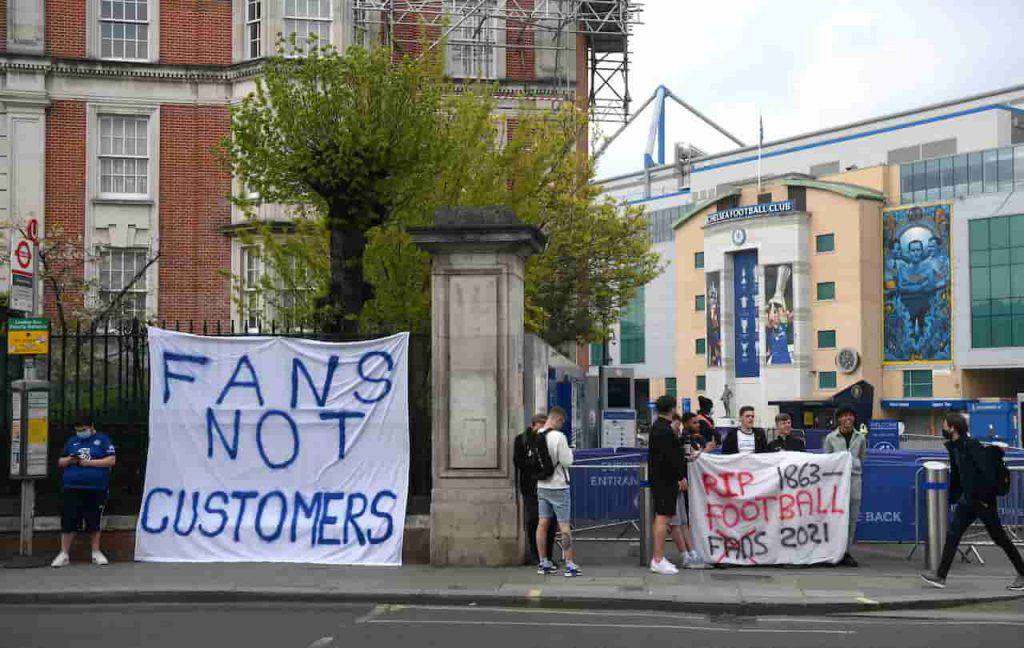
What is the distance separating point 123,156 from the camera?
33.3m

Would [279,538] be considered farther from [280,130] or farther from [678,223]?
[678,223]

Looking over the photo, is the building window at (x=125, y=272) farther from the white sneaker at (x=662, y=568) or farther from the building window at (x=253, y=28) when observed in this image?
the white sneaker at (x=662, y=568)

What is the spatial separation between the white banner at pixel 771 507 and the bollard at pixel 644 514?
1.78 ft

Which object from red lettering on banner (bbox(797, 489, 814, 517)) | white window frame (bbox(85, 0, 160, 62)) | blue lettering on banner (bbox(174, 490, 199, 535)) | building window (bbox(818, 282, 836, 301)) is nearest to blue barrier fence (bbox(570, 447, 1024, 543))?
red lettering on banner (bbox(797, 489, 814, 517))

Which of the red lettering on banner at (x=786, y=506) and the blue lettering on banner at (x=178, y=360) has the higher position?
the blue lettering on banner at (x=178, y=360)

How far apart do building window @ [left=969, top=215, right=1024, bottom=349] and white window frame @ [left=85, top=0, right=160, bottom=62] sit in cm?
5390

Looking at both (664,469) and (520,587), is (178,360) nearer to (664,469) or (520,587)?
(520,587)

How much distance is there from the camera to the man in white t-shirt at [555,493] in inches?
506

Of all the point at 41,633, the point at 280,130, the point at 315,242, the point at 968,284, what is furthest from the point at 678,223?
the point at 41,633

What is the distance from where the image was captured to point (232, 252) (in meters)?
33.8

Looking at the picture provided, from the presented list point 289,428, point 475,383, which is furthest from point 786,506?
point 289,428

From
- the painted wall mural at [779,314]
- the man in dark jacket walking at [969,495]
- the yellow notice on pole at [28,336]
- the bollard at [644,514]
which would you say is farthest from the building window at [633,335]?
the man in dark jacket walking at [969,495]

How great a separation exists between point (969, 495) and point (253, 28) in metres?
26.6

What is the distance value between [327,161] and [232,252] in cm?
1950
